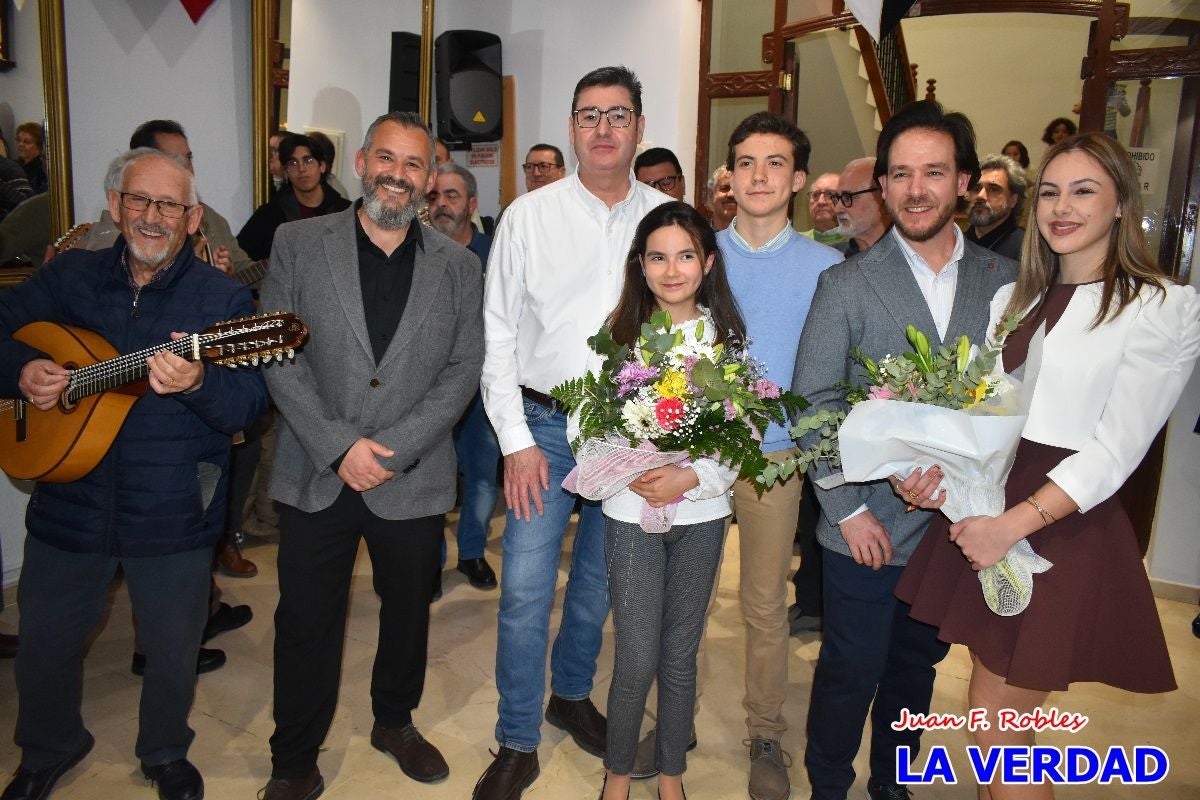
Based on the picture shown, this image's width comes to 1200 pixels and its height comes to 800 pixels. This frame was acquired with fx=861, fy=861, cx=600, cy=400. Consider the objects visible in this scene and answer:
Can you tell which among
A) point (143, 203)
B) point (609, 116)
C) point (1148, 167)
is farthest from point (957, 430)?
point (1148, 167)

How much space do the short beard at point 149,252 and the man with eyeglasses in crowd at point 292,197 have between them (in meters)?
2.24

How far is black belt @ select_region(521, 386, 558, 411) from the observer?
2.56m

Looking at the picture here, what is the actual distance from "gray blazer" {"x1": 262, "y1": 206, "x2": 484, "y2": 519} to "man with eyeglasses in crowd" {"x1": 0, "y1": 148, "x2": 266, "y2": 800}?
15cm

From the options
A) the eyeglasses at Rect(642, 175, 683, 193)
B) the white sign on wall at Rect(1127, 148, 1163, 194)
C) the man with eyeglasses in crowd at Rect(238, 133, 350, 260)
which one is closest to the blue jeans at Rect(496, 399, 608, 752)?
the eyeglasses at Rect(642, 175, 683, 193)

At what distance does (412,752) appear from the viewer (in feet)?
8.81

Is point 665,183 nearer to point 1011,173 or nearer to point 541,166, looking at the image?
point 541,166

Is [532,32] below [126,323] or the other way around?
the other way around

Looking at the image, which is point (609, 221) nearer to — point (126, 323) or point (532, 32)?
point (126, 323)

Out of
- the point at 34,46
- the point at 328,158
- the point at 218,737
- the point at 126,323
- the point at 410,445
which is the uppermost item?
the point at 34,46

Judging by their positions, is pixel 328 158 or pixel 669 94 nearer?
pixel 328 158

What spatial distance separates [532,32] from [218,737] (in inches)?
222

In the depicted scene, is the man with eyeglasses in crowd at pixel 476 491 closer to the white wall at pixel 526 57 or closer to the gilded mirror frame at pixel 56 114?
the gilded mirror frame at pixel 56 114

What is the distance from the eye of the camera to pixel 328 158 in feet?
15.8

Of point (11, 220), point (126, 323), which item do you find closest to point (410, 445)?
point (126, 323)
